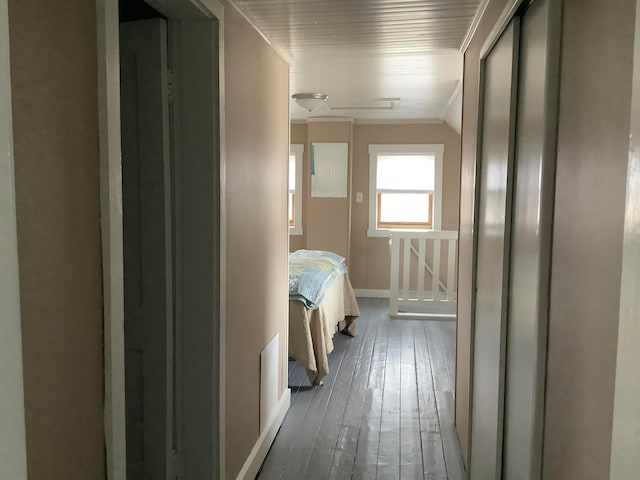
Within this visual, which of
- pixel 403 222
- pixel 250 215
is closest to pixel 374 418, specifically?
pixel 250 215

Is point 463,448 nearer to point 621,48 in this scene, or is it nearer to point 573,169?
point 573,169

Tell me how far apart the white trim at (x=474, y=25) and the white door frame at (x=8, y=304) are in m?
2.09

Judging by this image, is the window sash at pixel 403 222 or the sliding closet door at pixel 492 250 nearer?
the sliding closet door at pixel 492 250

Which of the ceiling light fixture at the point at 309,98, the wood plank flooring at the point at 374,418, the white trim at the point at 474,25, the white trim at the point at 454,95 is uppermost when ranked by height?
the white trim at the point at 454,95

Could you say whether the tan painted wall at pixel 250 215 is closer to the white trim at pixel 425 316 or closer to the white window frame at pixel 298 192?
the white trim at pixel 425 316

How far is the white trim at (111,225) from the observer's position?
1181 millimetres

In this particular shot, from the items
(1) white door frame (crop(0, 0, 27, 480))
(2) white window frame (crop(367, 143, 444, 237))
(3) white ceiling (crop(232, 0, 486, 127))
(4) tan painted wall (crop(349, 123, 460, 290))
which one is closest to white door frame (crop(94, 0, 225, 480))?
(1) white door frame (crop(0, 0, 27, 480))

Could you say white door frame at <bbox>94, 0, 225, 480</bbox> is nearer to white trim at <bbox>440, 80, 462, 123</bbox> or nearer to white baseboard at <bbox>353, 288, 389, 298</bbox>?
white trim at <bbox>440, 80, 462, 123</bbox>

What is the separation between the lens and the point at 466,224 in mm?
2725

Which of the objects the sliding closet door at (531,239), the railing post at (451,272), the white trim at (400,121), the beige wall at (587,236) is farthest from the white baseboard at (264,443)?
the white trim at (400,121)

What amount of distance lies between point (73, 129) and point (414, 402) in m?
2.93

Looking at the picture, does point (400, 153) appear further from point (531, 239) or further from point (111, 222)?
point (111, 222)

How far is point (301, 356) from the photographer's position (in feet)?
11.9

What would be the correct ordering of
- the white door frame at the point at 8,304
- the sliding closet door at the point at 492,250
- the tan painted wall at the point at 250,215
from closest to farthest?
the white door frame at the point at 8,304 → the sliding closet door at the point at 492,250 → the tan painted wall at the point at 250,215
